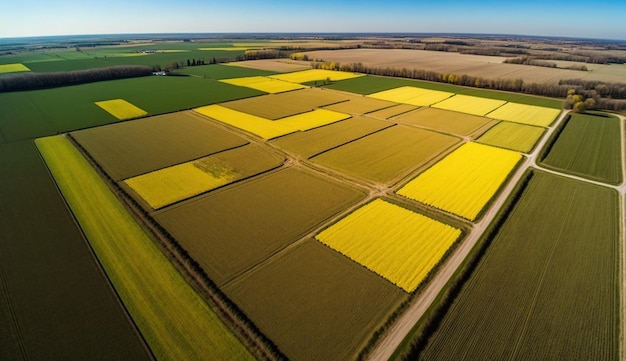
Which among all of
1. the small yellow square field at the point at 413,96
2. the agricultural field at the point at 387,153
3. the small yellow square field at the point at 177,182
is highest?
the small yellow square field at the point at 413,96

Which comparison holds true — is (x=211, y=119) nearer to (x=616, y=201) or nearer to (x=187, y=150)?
(x=187, y=150)

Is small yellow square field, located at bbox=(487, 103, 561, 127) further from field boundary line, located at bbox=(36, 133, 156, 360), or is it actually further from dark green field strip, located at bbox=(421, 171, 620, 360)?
field boundary line, located at bbox=(36, 133, 156, 360)

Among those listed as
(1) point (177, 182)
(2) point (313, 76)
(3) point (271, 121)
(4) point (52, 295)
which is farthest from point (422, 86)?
(4) point (52, 295)

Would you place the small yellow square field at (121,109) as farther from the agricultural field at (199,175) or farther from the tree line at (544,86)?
the tree line at (544,86)

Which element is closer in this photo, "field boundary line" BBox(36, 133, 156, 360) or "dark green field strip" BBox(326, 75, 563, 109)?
"field boundary line" BBox(36, 133, 156, 360)

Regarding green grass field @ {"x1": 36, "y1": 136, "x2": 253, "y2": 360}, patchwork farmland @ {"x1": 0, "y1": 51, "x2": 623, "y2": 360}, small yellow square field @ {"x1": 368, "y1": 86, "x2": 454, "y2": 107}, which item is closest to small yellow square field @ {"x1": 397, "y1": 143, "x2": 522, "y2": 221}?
patchwork farmland @ {"x1": 0, "y1": 51, "x2": 623, "y2": 360}

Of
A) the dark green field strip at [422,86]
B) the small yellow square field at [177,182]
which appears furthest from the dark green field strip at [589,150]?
the small yellow square field at [177,182]

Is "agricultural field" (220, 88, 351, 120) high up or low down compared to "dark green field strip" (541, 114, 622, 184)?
up

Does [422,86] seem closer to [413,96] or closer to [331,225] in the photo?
[413,96]
